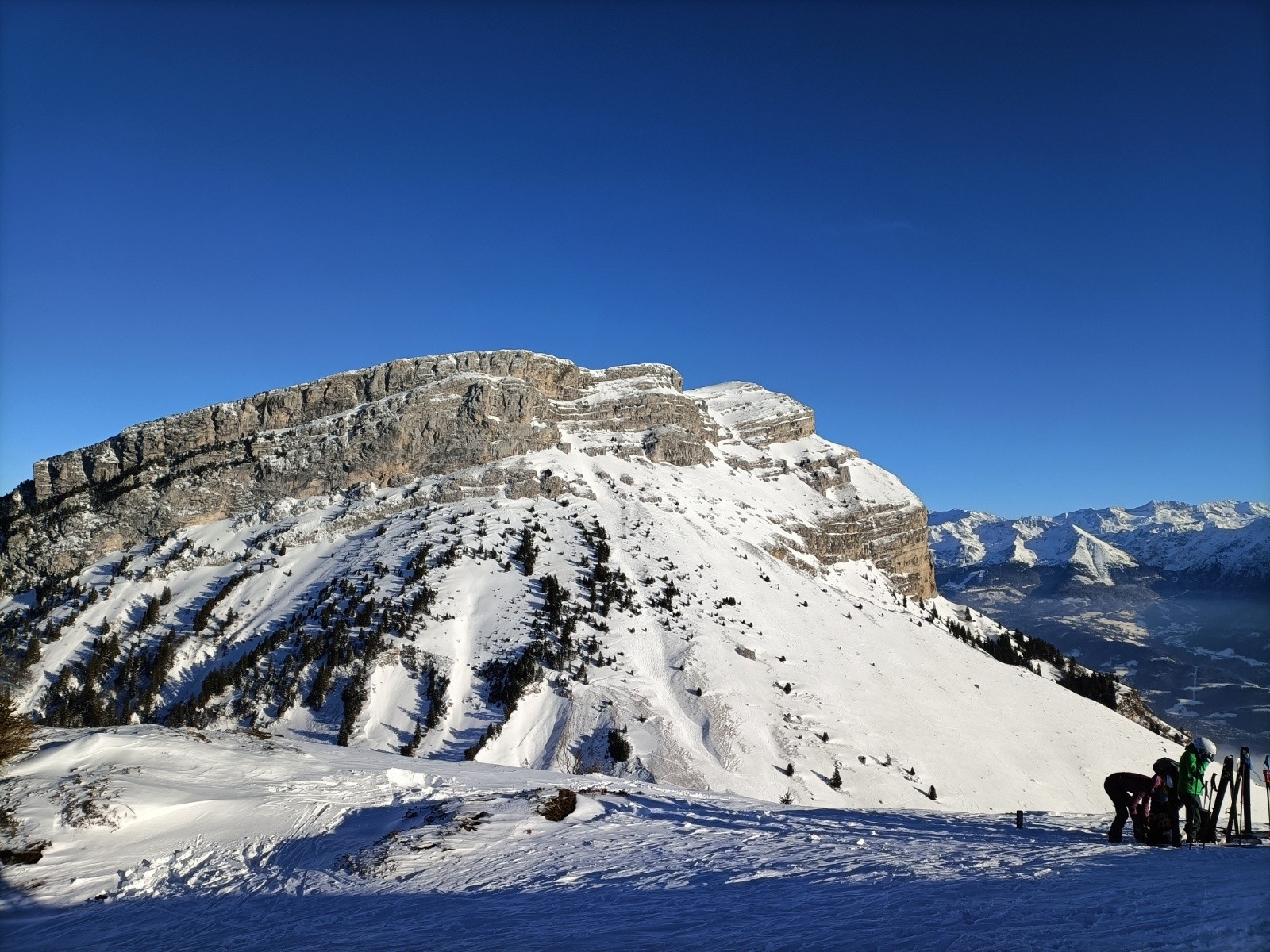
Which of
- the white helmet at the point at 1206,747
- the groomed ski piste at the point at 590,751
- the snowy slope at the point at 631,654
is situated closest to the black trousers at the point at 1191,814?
the white helmet at the point at 1206,747

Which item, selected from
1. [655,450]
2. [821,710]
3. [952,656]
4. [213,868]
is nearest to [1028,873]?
[213,868]

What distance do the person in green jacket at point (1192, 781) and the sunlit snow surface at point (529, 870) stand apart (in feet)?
4.48

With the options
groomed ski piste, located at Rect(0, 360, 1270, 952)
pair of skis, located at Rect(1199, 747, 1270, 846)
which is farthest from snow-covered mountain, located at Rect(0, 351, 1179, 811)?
pair of skis, located at Rect(1199, 747, 1270, 846)

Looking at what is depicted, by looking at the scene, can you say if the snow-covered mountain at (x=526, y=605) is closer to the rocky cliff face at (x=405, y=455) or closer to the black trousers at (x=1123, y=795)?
the rocky cliff face at (x=405, y=455)

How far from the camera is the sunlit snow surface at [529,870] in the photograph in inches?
323

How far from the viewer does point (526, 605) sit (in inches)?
2788

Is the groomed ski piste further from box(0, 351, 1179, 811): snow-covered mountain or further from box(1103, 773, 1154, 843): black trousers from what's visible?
box(1103, 773, 1154, 843): black trousers

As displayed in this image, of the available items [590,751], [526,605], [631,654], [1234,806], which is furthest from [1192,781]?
[526,605]

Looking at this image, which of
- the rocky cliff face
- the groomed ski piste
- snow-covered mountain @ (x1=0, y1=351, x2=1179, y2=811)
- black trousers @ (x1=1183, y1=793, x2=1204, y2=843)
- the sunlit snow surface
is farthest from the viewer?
the rocky cliff face

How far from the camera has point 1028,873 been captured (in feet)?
34.4

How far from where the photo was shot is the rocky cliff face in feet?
318

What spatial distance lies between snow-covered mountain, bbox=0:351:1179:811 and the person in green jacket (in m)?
37.6

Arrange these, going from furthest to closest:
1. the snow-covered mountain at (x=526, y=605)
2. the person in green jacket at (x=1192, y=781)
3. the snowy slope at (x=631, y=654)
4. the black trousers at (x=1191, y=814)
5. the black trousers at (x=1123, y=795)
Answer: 1. the snow-covered mountain at (x=526, y=605)
2. the snowy slope at (x=631, y=654)
3. the black trousers at (x=1123, y=795)
4. the person in green jacket at (x=1192, y=781)
5. the black trousers at (x=1191, y=814)

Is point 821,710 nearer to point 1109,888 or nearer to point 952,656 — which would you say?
point 952,656
